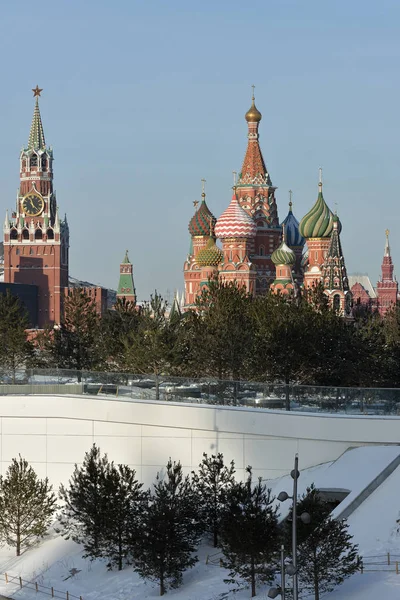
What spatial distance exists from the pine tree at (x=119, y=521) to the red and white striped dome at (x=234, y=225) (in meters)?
82.0

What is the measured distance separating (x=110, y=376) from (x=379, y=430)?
483 inches

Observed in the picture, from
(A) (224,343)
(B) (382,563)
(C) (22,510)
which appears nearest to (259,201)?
(A) (224,343)

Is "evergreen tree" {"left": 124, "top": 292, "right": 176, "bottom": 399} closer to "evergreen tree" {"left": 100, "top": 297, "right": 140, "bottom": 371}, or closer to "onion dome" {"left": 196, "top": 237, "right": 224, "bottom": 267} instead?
"evergreen tree" {"left": 100, "top": 297, "right": 140, "bottom": 371}

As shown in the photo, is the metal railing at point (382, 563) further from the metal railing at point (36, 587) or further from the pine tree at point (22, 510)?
the pine tree at point (22, 510)

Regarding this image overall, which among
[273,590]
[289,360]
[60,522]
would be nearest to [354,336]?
[289,360]

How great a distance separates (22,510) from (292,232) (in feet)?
311

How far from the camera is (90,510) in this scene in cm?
4822

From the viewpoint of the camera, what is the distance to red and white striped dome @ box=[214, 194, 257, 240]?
129250 mm

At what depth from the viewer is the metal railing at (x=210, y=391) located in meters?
54.3

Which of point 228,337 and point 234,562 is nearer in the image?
point 234,562

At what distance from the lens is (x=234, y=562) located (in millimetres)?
42719

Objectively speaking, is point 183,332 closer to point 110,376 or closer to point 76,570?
point 110,376

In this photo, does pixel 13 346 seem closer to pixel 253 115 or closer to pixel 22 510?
pixel 22 510

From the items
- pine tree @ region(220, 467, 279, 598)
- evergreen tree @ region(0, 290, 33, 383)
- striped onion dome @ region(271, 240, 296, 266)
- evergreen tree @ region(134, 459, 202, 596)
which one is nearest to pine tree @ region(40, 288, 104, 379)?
evergreen tree @ region(0, 290, 33, 383)
